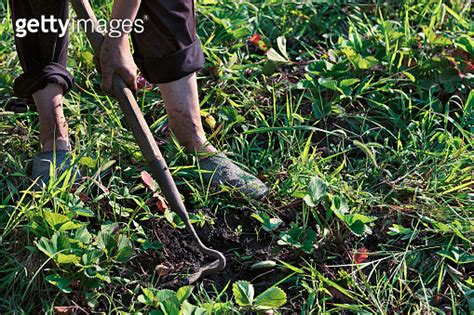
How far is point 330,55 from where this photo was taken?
3.16m

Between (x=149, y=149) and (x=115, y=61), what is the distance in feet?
0.87

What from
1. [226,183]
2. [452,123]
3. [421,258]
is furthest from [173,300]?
[452,123]

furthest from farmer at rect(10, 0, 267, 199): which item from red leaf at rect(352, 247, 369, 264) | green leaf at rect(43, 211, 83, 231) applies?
red leaf at rect(352, 247, 369, 264)

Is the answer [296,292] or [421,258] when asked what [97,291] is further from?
[421,258]

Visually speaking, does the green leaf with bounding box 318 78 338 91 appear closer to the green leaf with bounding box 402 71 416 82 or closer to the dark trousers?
the green leaf with bounding box 402 71 416 82

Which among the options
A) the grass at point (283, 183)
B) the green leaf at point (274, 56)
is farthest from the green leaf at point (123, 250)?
the green leaf at point (274, 56)

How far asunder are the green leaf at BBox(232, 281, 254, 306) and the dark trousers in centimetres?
68

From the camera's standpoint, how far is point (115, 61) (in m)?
2.36

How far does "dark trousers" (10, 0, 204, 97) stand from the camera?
245 cm

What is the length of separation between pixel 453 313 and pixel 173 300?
0.75 meters

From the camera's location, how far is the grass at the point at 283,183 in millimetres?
2320

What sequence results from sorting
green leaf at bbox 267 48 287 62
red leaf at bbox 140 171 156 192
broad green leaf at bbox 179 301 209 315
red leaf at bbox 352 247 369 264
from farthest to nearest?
green leaf at bbox 267 48 287 62 < red leaf at bbox 140 171 156 192 < red leaf at bbox 352 247 369 264 < broad green leaf at bbox 179 301 209 315

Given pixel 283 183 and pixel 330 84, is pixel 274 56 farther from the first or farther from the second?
pixel 283 183

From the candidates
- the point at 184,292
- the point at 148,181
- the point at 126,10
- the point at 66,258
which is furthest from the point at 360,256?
the point at 126,10
